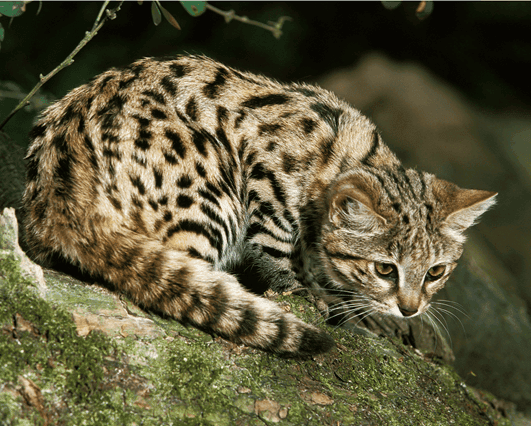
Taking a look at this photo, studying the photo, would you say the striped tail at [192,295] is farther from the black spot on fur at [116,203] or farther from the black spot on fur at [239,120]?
the black spot on fur at [239,120]

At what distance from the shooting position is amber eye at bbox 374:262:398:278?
3.86 m

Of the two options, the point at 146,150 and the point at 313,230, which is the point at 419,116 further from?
the point at 146,150

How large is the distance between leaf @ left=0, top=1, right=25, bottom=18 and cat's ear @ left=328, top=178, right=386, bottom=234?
2457mm

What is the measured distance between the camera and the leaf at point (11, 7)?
321 centimetres

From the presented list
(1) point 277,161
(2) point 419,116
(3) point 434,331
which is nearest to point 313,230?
(1) point 277,161

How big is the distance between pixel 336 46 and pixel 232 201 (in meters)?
6.97

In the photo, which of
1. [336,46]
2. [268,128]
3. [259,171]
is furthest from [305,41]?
[259,171]

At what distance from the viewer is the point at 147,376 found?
9.05 feet

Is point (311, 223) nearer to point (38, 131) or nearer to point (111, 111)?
point (111, 111)

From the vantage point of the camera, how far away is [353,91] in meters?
9.92

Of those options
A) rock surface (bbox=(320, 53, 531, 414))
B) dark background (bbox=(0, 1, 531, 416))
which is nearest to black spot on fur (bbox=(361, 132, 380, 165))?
rock surface (bbox=(320, 53, 531, 414))

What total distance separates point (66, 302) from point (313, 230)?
6.71 feet

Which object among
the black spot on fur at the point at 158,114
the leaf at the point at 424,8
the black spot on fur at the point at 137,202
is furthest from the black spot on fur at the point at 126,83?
the leaf at the point at 424,8

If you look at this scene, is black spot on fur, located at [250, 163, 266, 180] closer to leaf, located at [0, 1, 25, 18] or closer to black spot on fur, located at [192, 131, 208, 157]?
black spot on fur, located at [192, 131, 208, 157]
